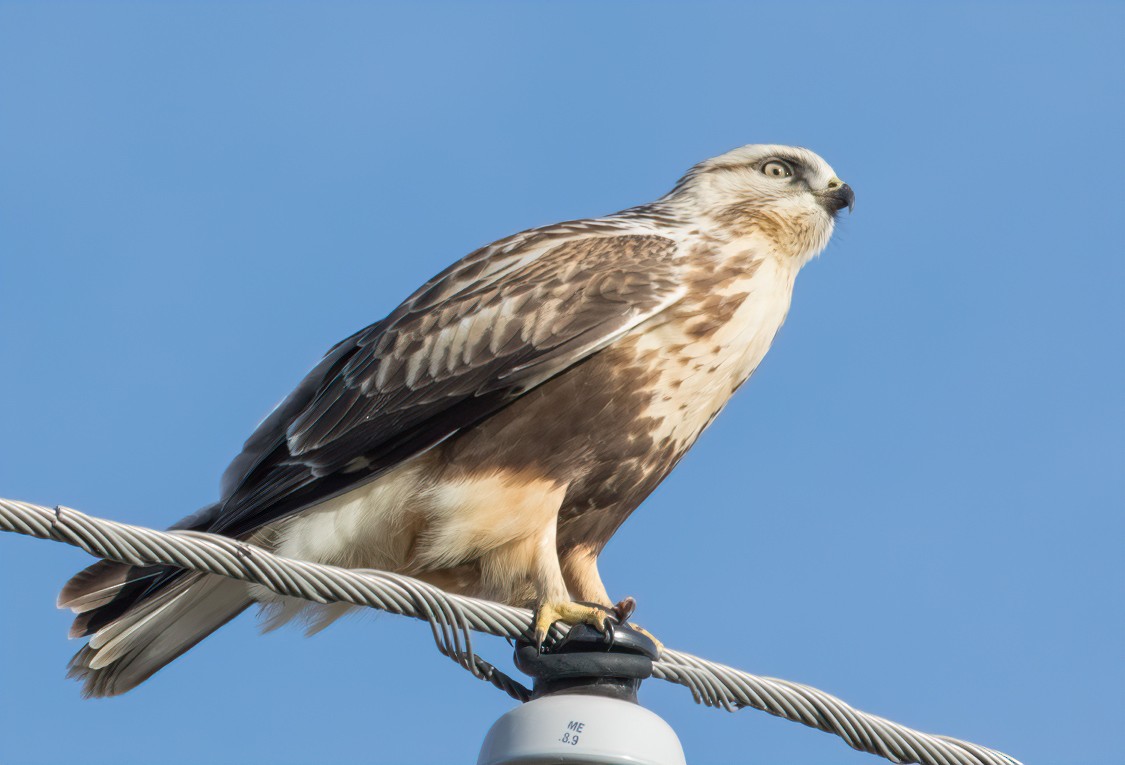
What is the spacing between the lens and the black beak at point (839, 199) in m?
6.42

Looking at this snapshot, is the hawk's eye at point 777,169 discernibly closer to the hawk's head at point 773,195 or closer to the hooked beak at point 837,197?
the hawk's head at point 773,195

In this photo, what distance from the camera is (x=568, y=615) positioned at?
4.68m

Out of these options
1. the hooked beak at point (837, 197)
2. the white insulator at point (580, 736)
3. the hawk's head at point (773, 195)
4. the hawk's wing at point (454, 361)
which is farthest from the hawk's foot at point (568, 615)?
the hooked beak at point (837, 197)

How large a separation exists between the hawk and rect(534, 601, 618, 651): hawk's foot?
24 cm

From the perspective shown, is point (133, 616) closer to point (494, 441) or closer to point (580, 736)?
point (494, 441)

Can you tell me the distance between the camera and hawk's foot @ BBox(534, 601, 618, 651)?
14.3 feet

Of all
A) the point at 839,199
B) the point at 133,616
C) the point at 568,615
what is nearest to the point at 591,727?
the point at 568,615

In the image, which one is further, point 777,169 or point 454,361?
point 777,169

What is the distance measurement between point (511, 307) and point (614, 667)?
1.87 meters

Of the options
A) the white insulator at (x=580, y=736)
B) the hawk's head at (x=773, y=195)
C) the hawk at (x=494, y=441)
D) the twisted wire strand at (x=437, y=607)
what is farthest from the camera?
the hawk's head at (x=773, y=195)

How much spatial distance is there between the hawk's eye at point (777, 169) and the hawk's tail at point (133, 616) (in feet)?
9.04

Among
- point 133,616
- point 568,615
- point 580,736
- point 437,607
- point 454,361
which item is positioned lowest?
point 580,736

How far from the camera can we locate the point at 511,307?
5492mm

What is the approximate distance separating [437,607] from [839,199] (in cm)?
333
